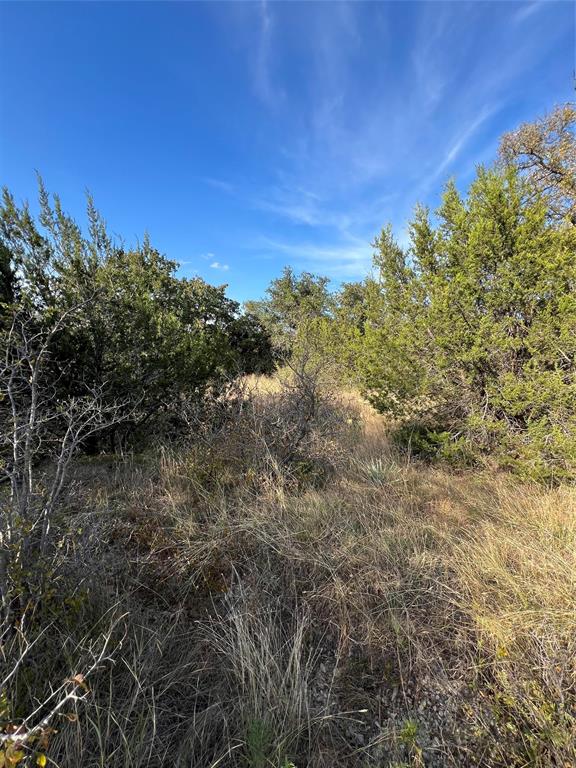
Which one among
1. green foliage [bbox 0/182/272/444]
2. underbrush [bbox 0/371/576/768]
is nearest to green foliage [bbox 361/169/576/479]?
underbrush [bbox 0/371/576/768]

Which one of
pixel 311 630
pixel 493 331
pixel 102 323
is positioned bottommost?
pixel 311 630

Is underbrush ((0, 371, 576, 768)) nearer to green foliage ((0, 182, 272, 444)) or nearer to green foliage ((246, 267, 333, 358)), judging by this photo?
green foliage ((0, 182, 272, 444))

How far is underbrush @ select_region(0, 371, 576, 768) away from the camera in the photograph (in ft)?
4.52

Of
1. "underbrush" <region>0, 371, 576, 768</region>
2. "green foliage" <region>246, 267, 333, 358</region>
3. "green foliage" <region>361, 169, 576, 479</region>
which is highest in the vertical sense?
"green foliage" <region>246, 267, 333, 358</region>

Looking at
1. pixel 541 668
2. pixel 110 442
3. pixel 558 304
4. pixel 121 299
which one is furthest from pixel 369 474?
pixel 121 299

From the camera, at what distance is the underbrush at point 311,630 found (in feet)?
4.52

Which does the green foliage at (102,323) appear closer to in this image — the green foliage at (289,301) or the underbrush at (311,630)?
the underbrush at (311,630)

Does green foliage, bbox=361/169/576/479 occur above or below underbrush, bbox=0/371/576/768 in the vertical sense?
above

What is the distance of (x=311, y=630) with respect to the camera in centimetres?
193

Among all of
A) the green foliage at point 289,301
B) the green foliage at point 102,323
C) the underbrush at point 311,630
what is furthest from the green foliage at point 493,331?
the green foliage at point 289,301

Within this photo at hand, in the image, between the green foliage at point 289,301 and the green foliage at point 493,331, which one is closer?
the green foliage at point 493,331

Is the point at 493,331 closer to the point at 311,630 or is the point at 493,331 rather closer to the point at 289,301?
the point at 311,630

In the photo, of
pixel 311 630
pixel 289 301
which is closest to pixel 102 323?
pixel 311 630

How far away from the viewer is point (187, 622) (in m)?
2.04
